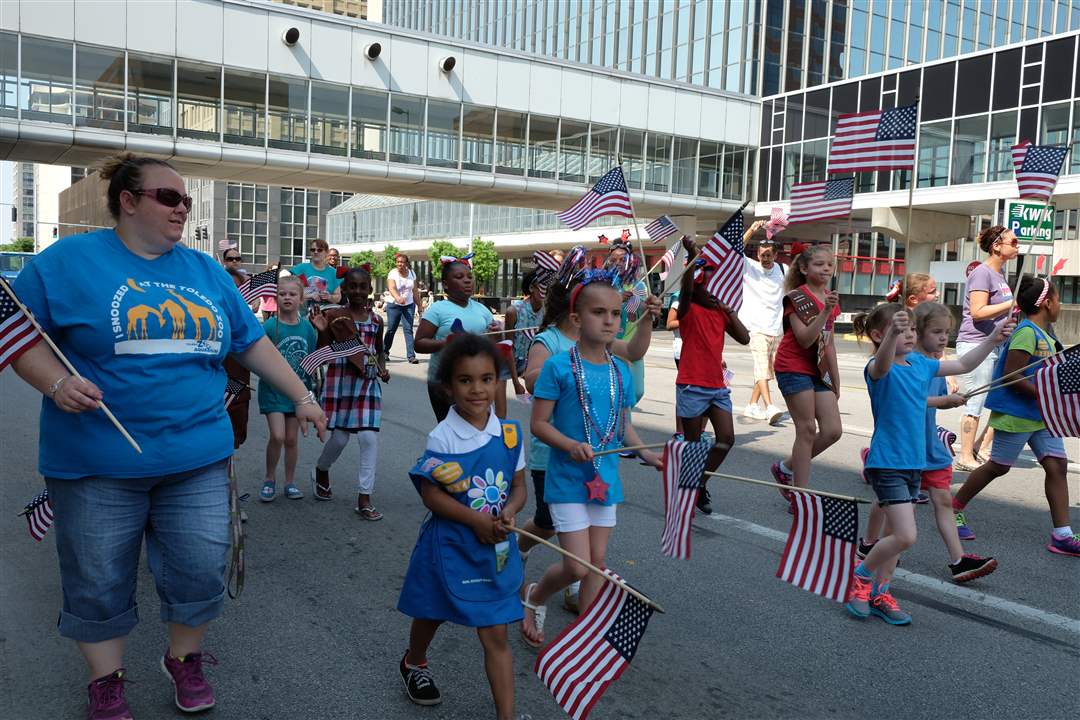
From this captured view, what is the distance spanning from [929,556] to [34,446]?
24.9ft

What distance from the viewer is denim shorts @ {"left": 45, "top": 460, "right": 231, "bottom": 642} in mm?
3172

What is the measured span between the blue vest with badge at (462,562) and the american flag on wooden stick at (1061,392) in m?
3.57

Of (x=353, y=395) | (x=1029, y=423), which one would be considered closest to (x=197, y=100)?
(x=353, y=395)

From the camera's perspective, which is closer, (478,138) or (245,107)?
(245,107)

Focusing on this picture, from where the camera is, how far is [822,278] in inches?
236

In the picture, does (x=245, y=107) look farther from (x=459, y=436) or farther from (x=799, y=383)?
(x=459, y=436)

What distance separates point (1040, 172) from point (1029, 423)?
2.23m

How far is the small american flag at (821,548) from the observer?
3512 mm

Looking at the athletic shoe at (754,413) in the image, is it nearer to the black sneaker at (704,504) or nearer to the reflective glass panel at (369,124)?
the black sneaker at (704,504)

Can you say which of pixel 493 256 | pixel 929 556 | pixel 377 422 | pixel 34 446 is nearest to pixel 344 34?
pixel 34 446

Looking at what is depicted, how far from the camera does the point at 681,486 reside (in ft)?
12.1

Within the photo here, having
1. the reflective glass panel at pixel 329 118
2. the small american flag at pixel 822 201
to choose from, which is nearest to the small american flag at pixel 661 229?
the small american flag at pixel 822 201

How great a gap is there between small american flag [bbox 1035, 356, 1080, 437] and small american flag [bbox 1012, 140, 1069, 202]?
6.95ft

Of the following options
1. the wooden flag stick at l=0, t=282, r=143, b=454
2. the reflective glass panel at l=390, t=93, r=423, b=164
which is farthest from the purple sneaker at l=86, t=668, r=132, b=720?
the reflective glass panel at l=390, t=93, r=423, b=164
